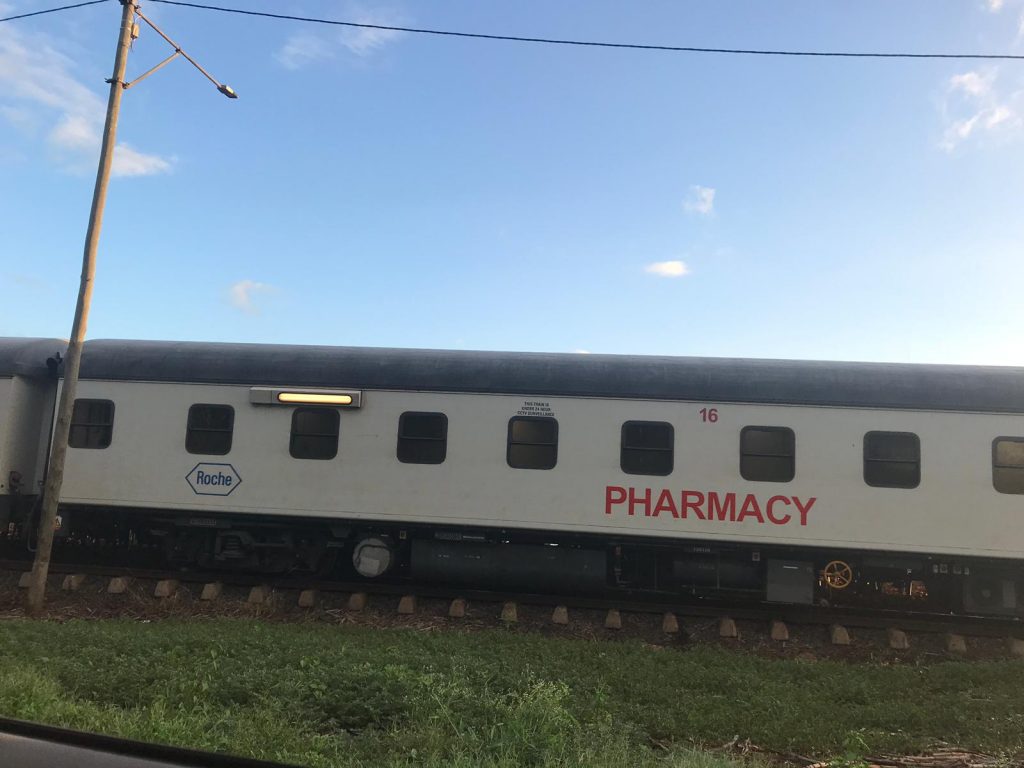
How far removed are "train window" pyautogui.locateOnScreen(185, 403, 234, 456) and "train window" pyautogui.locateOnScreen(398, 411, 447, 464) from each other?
8.38ft

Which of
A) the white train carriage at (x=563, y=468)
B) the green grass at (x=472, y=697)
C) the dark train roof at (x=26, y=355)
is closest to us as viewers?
the green grass at (x=472, y=697)

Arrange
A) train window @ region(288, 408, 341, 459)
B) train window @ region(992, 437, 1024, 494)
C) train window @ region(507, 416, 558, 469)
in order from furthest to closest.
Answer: train window @ region(288, 408, 341, 459) < train window @ region(507, 416, 558, 469) < train window @ region(992, 437, 1024, 494)

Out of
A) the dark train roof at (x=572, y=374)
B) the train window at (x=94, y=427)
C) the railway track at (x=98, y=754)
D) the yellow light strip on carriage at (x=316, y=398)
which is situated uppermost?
the dark train roof at (x=572, y=374)

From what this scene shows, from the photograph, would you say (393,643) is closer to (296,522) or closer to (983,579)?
(296,522)

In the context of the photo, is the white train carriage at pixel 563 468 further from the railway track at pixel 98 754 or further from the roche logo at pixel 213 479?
the railway track at pixel 98 754

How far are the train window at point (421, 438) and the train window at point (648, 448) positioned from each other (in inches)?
98.9

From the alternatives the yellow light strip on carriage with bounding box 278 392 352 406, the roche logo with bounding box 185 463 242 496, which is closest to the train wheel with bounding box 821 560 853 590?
the yellow light strip on carriage with bounding box 278 392 352 406

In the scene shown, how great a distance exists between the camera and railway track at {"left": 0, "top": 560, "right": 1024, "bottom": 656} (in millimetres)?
10211

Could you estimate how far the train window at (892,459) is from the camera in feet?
34.0

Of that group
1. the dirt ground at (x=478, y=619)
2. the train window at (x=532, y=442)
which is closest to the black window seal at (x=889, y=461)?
the dirt ground at (x=478, y=619)

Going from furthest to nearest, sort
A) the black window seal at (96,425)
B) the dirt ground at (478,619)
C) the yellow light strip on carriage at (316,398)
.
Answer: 1. the black window seal at (96,425)
2. the yellow light strip on carriage at (316,398)
3. the dirt ground at (478,619)

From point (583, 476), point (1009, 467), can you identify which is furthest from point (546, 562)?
point (1009, 467)

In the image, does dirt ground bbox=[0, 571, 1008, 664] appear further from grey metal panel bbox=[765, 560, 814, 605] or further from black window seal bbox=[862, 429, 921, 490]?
black window seal bbox=[862, 429, 921, 490]

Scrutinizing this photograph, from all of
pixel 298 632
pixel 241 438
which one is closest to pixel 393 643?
pixel 298 632
